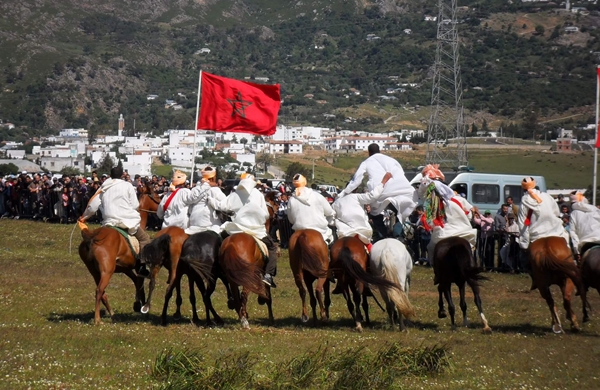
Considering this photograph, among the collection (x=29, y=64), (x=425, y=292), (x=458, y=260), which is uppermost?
(x=29, y=64)

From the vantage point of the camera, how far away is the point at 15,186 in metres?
36.8

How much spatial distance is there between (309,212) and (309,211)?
18 millimetres

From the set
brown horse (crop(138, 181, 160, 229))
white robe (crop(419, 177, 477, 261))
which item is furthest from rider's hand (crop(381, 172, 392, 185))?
brown horse (crop(138, 181, 160, 229))

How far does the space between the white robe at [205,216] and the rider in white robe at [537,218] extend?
5130 mm

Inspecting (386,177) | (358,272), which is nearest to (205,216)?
(358,272)

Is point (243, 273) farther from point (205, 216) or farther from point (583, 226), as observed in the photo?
point (583, 226)

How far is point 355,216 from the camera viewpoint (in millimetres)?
15945

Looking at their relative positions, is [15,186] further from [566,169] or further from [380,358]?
[566,169]

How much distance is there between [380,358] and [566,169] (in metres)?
70.0

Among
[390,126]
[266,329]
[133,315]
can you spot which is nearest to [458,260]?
[266,329]

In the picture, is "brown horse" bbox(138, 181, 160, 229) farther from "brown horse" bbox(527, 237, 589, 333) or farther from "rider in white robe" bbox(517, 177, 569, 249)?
"brown horse" bbox(527, 237, 589, 333)

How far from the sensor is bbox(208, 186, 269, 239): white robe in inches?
612

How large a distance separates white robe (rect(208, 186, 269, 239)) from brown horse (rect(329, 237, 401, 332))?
4.22ft

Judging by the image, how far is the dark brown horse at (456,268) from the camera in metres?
15.1
